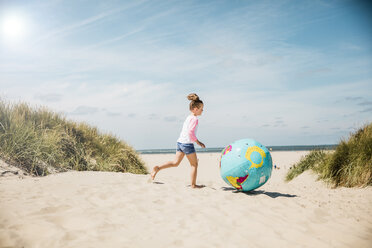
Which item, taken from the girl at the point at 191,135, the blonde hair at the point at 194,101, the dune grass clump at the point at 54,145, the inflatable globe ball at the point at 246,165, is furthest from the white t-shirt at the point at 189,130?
the dune grass clump at the point at 54,145

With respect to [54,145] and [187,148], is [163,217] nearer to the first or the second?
[187,148]

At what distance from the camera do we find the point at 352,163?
7.38 m

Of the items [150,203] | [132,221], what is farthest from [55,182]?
[132,221]

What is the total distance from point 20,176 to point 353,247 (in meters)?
6.77

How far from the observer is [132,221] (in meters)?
3.81

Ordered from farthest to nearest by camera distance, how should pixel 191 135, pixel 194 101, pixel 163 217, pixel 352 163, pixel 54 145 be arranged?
pixel 54 145 → pixel 352 163 → pixel 194 101 → pixel 191 135 → pixel 163 217

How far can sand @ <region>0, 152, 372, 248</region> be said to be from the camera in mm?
3223

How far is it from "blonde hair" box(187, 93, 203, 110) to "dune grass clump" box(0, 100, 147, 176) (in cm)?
432

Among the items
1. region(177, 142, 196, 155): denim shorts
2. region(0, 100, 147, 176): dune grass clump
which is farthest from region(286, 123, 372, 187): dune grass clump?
region(0, 100, 147, 176): dune grass clump

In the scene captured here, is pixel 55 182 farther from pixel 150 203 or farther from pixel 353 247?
pixel 353 247

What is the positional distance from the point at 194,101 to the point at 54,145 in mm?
4788

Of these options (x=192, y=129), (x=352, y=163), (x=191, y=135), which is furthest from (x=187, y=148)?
(x=352, y=163)

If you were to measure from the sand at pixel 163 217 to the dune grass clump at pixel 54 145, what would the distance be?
124 centimetres

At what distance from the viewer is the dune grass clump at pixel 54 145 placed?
7242 millimetres
